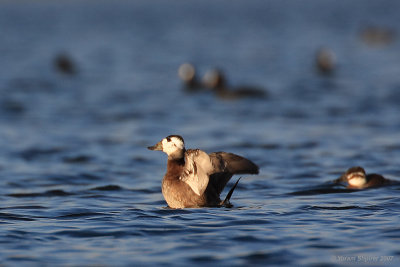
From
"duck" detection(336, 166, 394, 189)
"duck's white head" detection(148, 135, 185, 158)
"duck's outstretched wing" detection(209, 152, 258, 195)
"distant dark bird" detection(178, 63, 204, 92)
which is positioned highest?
"distant dark bird" detection(178, 63, 204, 92)

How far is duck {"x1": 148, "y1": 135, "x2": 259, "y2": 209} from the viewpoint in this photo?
385 inches

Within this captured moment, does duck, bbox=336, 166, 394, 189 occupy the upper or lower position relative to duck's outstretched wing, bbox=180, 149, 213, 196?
upper

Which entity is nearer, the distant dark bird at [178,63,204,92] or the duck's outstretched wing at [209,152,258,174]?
the duck's outstretched wing at [209,152,258,174]

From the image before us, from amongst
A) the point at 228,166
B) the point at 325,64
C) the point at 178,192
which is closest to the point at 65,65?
the point at 325,64

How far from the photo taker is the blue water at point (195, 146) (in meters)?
8.14

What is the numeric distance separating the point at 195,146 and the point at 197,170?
21.4 ft

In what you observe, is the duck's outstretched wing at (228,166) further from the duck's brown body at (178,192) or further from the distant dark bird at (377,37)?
the distant dark bird at (377,37)

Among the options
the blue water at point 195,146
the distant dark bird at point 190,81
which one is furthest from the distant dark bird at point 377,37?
the distant dark bird at point 190,81

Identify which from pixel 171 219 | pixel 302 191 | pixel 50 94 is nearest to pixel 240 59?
pixel 50 94

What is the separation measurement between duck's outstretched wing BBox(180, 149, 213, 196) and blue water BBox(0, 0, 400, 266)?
1.26 ft

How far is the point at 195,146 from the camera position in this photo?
16.3 m

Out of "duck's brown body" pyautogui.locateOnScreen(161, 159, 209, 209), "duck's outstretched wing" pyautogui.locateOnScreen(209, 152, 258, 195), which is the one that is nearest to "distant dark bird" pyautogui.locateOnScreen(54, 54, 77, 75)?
"duck's brown body" pyautogui.locateOnScreen(161, 159, 209, 209)

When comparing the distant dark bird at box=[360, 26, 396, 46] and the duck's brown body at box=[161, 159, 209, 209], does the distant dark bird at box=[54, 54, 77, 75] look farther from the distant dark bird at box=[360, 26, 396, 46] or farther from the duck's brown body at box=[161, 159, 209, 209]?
the duck's brown body at box=[161, 159, 209, 209]

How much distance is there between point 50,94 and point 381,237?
63.4 feet
